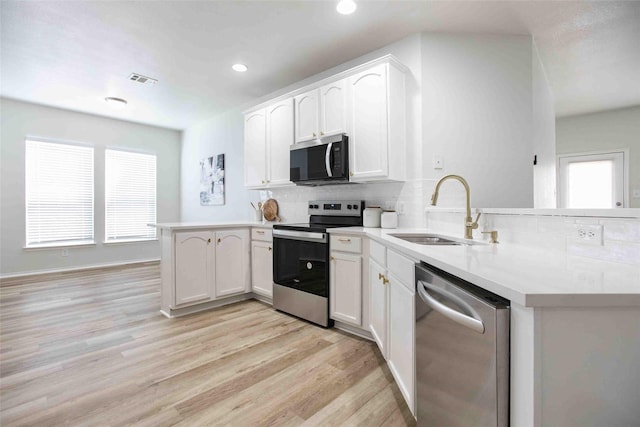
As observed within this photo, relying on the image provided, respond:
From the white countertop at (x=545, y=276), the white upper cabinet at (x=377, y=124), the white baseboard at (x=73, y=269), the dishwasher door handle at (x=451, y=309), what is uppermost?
the white upper cabinet at (x=377, y=124)

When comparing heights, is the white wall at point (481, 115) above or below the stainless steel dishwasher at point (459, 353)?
above

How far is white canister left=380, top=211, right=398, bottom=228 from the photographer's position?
2.54 metres

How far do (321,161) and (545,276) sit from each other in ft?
7.15

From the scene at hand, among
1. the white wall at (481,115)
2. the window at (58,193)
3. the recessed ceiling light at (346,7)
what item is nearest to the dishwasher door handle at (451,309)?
the white wall at (481,115)

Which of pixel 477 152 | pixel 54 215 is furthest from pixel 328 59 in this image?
pixel 54 215

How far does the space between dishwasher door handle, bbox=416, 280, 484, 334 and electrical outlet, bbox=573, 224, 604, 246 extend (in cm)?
67

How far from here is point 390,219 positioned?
8.33 feet

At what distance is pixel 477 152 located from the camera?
2561 millimetres

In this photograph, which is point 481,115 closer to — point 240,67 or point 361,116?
point 361,116

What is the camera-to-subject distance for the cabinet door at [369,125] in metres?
2.49

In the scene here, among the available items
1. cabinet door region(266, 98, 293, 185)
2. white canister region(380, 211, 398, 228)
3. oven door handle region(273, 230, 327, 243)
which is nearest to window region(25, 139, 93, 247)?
cabinet door region(266, 98, 293, 185)

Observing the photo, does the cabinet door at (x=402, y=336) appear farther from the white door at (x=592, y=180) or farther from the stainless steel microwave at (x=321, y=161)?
the white door at (x=592, y=180)

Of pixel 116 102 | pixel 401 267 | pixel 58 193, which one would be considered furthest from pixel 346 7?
pixel 58 193

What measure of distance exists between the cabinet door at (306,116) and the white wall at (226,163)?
5.51ft
